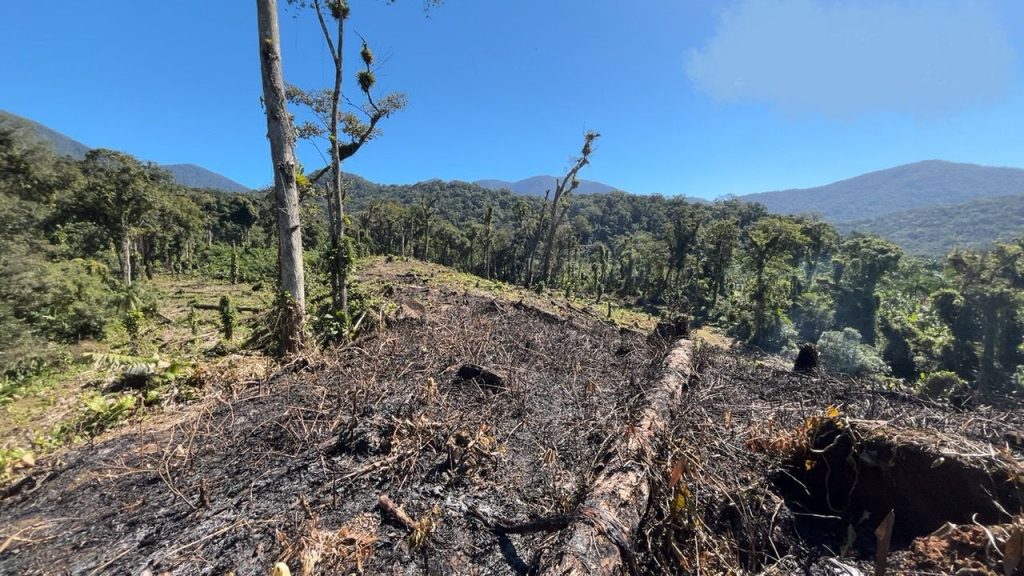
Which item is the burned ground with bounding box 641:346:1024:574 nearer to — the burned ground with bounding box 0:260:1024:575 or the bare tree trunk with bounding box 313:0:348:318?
the burned ground with bounding box 0:260:1024:575

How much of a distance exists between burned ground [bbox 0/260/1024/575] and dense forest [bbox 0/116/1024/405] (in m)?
2.66

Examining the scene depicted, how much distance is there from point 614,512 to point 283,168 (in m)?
5.82

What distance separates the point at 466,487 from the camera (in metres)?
3.01

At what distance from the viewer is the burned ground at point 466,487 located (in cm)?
229

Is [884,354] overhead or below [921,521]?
below

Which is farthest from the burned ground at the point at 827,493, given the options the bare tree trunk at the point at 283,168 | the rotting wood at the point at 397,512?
the bare tree trunk at the point at 283,168

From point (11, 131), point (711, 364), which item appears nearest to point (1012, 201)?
point (711, 364)

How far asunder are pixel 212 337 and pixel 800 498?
422 inches

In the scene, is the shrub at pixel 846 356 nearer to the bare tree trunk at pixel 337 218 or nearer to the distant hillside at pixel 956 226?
the bare tree trunk at pixel 337 218

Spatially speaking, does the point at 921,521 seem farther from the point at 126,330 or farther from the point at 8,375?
the point at 126,330

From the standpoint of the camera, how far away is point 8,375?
6.54m

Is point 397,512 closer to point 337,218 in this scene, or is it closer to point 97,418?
point 97,418

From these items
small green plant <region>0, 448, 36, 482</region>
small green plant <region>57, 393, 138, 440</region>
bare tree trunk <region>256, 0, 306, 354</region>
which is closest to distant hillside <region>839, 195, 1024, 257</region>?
bare tree trunk <region>256, 0, 306, 354</region>

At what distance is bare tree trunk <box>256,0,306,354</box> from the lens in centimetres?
Result: 530
